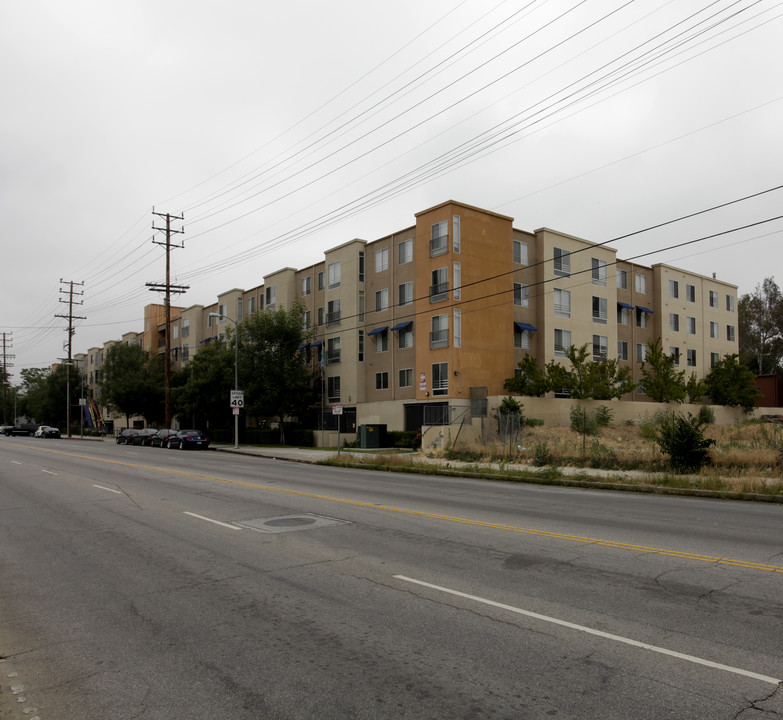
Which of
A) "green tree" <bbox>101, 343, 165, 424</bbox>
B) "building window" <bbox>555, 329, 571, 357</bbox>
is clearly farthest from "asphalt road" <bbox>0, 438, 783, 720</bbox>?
"green tree" <bbox>101, 343, 165, 424</bbox>

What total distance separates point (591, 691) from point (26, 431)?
3548 inches

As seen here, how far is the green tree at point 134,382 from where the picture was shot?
62.8 meters

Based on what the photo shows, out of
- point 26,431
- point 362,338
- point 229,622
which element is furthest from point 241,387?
point 26,431

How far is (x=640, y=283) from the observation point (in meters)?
54.0

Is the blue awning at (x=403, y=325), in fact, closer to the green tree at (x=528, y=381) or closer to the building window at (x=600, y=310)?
the green tree at (x=528, y=381)

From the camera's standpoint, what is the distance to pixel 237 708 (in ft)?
13.6

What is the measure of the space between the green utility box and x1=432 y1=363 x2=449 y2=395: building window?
4.16 meters

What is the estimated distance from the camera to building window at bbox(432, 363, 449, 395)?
3897 centimetres

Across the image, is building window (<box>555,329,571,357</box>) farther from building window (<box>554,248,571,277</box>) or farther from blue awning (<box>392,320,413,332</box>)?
blue awning (<box>392,320,413,332</box>)

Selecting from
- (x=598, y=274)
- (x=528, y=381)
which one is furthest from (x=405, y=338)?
(x=598, y=274)

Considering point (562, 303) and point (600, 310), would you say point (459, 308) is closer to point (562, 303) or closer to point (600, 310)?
point (562, 303)

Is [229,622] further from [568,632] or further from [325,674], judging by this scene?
[568,632]

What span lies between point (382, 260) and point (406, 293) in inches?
156

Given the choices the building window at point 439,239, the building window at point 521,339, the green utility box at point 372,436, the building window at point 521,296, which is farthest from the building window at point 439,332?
the building window at point 521,296
